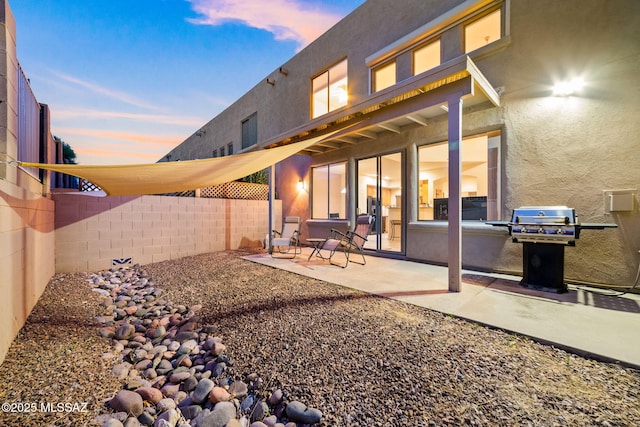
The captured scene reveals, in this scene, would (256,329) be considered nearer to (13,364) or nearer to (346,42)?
(13,364)

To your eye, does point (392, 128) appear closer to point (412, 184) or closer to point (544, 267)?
point (412, 184)

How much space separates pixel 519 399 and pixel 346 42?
7.44 m

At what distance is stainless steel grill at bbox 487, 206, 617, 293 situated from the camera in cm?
307

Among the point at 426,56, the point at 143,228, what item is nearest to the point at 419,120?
the point at 426,56

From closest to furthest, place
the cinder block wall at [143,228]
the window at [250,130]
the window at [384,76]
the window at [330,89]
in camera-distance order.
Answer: the cinder block wall at [143,228]
the window at [384,76]
the window at [330,89]
the window at [250,130]

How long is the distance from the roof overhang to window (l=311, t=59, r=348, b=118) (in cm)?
247

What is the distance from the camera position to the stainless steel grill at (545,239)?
10.1 ft

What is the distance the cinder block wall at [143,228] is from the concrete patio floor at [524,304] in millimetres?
3130

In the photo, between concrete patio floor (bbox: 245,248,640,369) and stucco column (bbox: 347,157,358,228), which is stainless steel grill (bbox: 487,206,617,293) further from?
stucco column (bbox: 347,157,358,228)

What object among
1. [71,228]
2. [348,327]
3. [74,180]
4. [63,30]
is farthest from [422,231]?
[63,30]

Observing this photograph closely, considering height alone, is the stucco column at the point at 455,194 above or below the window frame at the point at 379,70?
below

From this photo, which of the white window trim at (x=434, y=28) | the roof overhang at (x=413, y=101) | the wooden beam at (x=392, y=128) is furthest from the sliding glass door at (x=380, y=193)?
the white window trim at (x=434, y=28)

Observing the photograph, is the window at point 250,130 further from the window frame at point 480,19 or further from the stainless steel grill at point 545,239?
the stainless steel grill at point 545,239

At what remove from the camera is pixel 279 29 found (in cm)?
817
